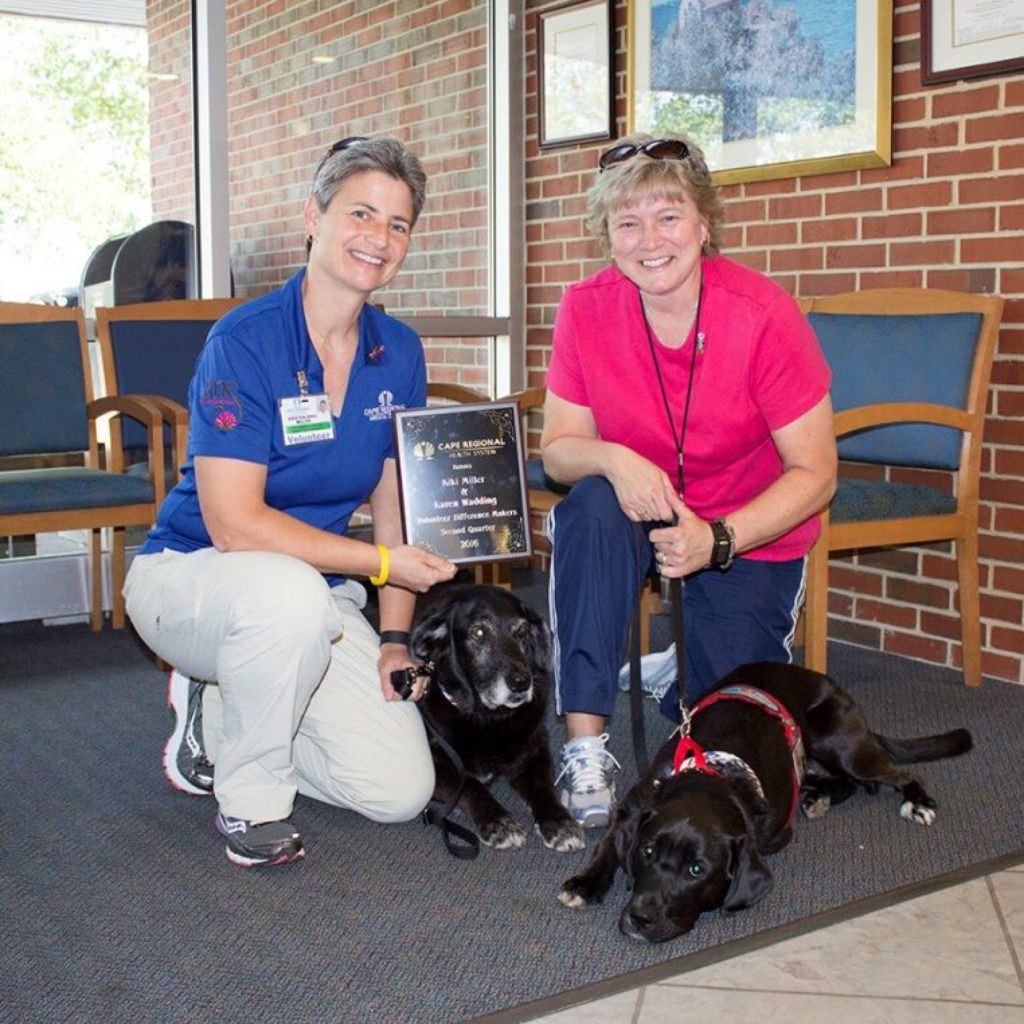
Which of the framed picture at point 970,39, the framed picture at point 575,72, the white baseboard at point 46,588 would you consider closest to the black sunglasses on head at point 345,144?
the framed picture at point 970,39

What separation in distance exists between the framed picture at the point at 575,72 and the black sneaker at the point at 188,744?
2762 mm

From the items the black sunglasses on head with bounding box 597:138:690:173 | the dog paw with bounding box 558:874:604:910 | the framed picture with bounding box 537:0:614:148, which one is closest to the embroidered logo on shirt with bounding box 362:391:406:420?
the black sunglasses on head with bounding box 597:138:690:173

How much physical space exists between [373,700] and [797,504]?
2.83 ft

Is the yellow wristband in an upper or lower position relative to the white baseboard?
upper

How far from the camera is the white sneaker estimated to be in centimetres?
245

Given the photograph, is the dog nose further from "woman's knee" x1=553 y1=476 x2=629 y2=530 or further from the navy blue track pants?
"woman's knee" x1=553 y1=476 x2=629 y2=530

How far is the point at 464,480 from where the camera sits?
244 cm

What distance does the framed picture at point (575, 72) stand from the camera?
4613 millimetres

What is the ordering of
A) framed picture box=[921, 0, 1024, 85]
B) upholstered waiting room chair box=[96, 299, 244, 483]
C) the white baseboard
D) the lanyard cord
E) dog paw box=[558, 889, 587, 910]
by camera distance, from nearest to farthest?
dog paw box=[558, 889, 587, 910] < the lanyard cord < framed picture box=[921, 0, 1024, 85] < the white baseboard < upholstered waiting room chair box=[96, 299, 244, 483]

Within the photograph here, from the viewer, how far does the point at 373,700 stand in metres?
2.50

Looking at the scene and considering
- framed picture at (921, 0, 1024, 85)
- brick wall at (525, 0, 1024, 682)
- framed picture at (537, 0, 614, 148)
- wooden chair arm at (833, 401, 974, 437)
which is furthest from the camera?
framed picture at (537, 0, 614, 148)

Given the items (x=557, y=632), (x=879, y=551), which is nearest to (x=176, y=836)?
(x=557, y=632)

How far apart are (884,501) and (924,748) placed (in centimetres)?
81

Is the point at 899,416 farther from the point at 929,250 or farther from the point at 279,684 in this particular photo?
the point at 279,684
